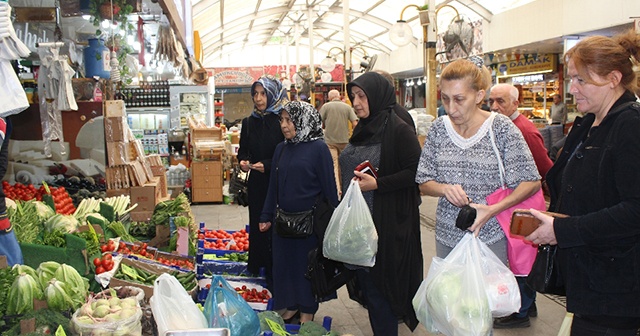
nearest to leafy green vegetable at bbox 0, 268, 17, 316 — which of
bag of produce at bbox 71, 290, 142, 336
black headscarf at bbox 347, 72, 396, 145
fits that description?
bag of produce at bbox 71, 290, 142, 336

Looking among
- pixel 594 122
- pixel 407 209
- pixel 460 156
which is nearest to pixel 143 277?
pixel 407 209

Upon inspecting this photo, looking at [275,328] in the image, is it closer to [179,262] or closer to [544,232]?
[544,232]

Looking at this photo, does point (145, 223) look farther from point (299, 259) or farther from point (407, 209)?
point (407, 209)

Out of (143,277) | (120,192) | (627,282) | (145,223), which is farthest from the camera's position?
(120,192)

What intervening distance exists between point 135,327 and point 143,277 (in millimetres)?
1171

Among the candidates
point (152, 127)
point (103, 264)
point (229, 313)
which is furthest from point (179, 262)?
point (152, 127)

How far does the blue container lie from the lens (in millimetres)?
6672

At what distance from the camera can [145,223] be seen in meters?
6.22

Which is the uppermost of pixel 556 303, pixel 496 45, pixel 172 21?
pixel 496 45

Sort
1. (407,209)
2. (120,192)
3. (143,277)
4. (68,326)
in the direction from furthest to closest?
(120,192) → (143,277) → (407,209) → (68,326)

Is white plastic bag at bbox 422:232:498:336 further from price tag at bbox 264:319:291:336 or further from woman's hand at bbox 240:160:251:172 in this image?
woman's hand at bbox 240:160:251:172

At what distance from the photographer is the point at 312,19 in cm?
2756

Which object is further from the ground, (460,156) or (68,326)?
(460,156)

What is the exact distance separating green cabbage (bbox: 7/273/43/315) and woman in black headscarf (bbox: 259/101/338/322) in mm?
1578
